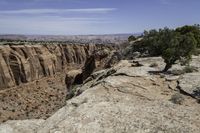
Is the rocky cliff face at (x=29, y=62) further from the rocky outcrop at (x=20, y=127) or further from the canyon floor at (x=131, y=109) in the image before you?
the rocky outcrop at (x=20, y=127)

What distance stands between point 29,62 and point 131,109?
97665 mm

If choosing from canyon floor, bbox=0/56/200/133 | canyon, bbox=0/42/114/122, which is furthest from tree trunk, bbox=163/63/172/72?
canyon, bbox=0/42/114/122

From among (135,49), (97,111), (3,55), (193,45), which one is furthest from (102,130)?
(3,55)

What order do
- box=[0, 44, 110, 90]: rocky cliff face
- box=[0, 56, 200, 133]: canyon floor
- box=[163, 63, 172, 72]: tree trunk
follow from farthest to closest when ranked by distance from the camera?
box=[0, 44, 110, 90]: rocky cliff face < box=[163, 63, 172, 72]: tree trunk < box=[0, 56, 200, 133]: canyon floor

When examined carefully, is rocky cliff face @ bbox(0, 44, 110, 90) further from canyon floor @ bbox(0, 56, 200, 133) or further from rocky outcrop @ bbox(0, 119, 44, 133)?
rocky outcrop @ bbox(0, 119, 44, 133)

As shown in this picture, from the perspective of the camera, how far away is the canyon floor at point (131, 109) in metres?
12.7

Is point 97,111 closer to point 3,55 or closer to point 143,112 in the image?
point 143,112

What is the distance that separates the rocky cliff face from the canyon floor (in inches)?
2595

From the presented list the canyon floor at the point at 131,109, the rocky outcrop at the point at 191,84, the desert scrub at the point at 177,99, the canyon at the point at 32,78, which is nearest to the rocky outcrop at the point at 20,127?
the canyon floor at the point at 131,109

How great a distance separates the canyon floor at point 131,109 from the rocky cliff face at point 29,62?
216 feet

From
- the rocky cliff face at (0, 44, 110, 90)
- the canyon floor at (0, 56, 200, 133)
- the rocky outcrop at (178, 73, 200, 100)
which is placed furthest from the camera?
the rocky cliff face at (0, 44, 110, 90)

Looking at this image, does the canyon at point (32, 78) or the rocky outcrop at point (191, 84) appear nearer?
the rocky outcrop at point (191, 84)

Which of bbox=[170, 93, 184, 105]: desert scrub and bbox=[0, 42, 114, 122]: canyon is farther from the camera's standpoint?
bbox=[0, 42, 114, 122]: canyon

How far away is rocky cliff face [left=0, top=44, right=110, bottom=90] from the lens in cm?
9519
